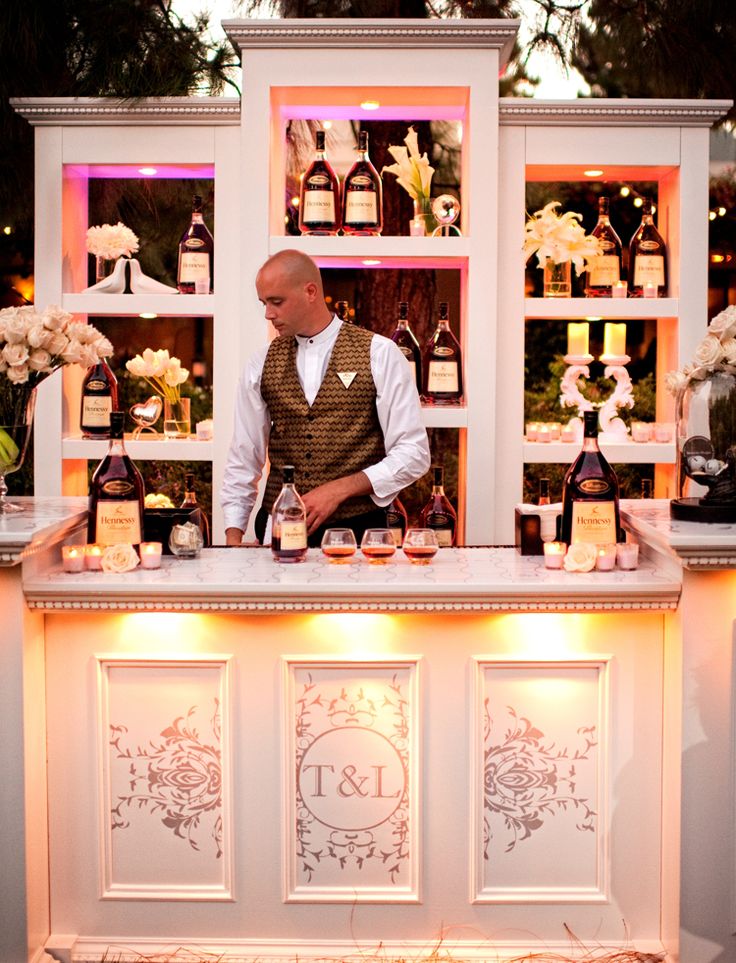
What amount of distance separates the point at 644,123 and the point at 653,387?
1545mm

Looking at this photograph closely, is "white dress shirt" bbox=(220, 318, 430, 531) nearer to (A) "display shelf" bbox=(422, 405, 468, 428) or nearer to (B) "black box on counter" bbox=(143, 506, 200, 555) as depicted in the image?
(A) "display shelf" bbox=(422, 405, 468, 428)

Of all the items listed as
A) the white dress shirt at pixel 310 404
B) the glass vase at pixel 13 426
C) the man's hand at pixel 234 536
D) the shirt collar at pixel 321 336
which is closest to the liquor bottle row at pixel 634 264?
the white dress shirt at pixel 310 404

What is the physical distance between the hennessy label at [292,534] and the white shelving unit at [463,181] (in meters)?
1.07

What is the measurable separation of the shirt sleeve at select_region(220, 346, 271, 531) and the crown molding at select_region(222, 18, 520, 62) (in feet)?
2.83

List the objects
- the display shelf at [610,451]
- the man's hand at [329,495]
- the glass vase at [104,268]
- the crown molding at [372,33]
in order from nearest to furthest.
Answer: the man's hand at [329,495] < the crown molding at [372,33] < the display shelf at [610,451] < the glass vase at [104,268]

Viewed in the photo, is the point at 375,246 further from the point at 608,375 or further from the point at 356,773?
the point at 356,773

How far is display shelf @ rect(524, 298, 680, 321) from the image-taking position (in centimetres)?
340

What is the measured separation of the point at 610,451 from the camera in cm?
341

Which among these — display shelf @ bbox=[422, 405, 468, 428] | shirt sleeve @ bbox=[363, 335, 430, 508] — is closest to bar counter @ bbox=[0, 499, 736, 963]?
shirt sleeve @ bbox=[363, 335, 430, 508]

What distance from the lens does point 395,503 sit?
327 centimetres

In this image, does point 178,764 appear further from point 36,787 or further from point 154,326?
point 154,326

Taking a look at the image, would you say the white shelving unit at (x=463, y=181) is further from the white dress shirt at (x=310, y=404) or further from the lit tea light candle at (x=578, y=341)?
the white dress shirt at (x=310, y=404)

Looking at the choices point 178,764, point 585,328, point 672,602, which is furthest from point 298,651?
point 585,328

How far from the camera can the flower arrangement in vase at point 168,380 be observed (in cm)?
340
